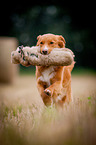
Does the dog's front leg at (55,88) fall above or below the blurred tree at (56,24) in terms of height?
below

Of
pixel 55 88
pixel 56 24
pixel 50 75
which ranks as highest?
pixel 56 24

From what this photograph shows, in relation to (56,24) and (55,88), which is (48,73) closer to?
(55,88)

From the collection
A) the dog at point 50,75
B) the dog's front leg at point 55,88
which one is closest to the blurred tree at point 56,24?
the dog at point 50,75

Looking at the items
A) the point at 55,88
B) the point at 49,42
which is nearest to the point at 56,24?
the point at 49,42

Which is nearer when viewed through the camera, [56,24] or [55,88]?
[55,88]

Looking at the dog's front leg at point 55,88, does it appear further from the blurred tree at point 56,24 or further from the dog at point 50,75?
the blurred tree at point 56,24

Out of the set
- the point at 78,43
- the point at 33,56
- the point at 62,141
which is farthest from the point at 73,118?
the point at 78,43

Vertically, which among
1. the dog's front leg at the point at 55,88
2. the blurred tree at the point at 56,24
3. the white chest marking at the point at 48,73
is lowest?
the dog's front leg at the point at 55,88

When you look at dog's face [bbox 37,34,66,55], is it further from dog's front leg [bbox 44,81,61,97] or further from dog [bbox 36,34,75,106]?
dog's front leg [bbox 44,81,61,97]

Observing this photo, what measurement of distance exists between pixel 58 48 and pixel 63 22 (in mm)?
13455

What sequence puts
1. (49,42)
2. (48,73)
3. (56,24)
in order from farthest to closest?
1. (56,24)
2. (48,73)
3. (49,42)

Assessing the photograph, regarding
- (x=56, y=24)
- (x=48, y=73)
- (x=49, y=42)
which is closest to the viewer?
(x=49, y=42)

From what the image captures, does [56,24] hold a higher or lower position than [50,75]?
higher

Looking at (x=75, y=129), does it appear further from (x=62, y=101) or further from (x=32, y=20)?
(x=32, y=20)
